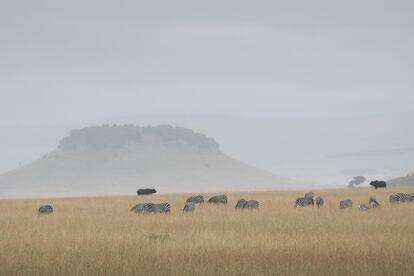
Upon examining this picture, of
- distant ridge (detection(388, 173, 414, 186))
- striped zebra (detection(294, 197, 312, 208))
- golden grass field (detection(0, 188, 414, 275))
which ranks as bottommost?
golden grass field (detection(0, 188, 414, 275))

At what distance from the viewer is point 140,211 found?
34406mm

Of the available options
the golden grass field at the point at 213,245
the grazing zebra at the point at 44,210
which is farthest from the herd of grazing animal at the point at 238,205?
the golden grass field at the point at 213,245

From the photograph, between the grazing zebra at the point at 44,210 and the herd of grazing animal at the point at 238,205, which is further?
the grazing zebra at the point at 44,210

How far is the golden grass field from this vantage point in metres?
14.9

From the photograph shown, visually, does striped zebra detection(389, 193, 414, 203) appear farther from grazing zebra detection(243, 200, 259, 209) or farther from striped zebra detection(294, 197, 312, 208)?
grazing zebra detection(243, 200, 259, 209)

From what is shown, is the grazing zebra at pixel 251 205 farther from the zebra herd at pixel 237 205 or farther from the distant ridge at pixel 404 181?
the distant ridge at pixel 404 181

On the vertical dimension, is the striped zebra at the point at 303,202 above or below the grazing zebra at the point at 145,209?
above

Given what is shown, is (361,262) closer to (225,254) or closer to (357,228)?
(225,254)

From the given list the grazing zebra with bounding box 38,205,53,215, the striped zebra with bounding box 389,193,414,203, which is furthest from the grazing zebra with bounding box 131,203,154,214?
the striped zebra with bounding box 389,193,414,203

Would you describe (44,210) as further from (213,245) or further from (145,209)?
(213,245)

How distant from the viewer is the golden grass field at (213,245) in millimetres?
14883

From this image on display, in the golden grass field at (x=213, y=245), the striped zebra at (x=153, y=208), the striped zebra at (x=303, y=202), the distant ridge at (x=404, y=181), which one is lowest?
the golden grass field at (x=213, y=245)

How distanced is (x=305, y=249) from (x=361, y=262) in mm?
2690

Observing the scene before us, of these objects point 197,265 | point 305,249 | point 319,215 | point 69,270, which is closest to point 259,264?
point 197,265
